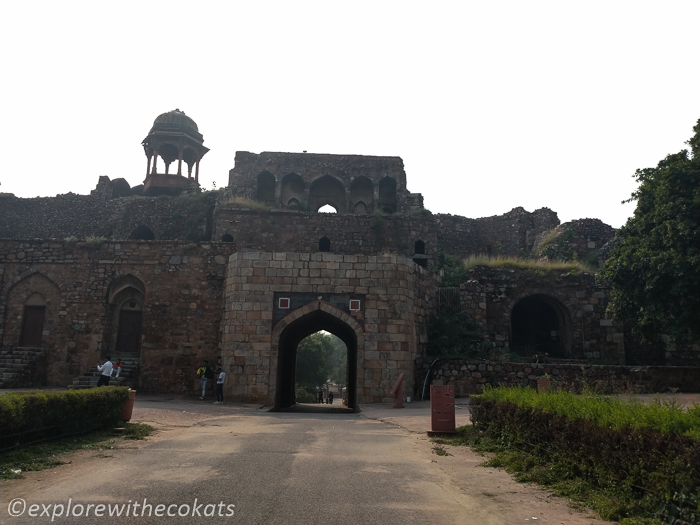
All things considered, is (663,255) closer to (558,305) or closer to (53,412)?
(558,305)

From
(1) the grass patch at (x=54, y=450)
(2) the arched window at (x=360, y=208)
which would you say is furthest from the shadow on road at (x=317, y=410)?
(2) the arched window at (x=360, y=208)

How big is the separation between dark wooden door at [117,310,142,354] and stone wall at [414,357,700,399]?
11.0 metres

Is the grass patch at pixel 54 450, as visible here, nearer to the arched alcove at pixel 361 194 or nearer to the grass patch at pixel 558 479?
the grass patch at pixel 558 479

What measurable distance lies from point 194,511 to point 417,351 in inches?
552

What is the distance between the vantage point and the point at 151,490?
5902mm

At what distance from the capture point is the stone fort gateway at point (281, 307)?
1794 cm

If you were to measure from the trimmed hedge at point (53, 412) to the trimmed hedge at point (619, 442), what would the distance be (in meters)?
7.23

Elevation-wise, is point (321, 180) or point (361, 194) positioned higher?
point (321, 180)

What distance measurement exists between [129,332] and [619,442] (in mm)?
19322

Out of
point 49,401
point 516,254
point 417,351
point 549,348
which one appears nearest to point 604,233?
point 516,254

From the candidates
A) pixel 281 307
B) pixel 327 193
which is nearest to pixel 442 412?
pixel 281 307

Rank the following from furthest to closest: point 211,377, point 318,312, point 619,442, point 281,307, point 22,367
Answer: point 22,367 < point 211,377 < point 318,312 < point 281,307 < point 619,442

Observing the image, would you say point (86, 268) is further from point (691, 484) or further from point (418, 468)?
point (691, 484)

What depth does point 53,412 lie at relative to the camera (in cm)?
854
